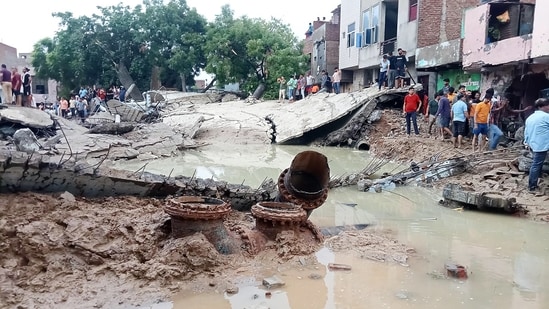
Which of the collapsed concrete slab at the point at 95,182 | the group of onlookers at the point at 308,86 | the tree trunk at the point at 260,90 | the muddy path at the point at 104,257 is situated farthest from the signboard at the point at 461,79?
the tree trunk at the point at 260,90

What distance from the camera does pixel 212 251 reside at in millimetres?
5031

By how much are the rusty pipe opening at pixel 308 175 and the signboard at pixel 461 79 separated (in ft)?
37.8

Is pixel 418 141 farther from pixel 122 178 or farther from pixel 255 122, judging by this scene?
Result: pixel 122 178

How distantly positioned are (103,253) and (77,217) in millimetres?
608

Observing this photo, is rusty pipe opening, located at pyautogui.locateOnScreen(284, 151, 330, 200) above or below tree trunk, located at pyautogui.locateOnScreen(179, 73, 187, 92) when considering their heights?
below

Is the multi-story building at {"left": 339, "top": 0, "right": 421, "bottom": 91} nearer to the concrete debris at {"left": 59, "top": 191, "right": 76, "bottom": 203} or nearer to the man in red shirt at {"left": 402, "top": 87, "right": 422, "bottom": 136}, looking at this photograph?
the man in red shirt at {"left": 402, "top": 87, "right": 422, "bottom": 136}

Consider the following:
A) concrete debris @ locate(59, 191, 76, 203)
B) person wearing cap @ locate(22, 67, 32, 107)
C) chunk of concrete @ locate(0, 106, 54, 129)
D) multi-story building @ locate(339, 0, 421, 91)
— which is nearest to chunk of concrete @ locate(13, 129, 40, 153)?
chunk of concrete @ locate(0, 106, 54, 129)

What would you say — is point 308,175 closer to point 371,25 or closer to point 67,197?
point 67,197

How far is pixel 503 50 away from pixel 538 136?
20.4 feet

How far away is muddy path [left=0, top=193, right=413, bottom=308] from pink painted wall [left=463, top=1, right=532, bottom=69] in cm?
956

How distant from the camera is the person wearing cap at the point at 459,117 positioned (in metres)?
13.2

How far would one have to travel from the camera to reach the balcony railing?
75.5 ft

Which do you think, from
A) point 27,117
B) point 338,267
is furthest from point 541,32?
point 27,117

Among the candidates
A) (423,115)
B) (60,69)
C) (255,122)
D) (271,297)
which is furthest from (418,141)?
(60,69)
